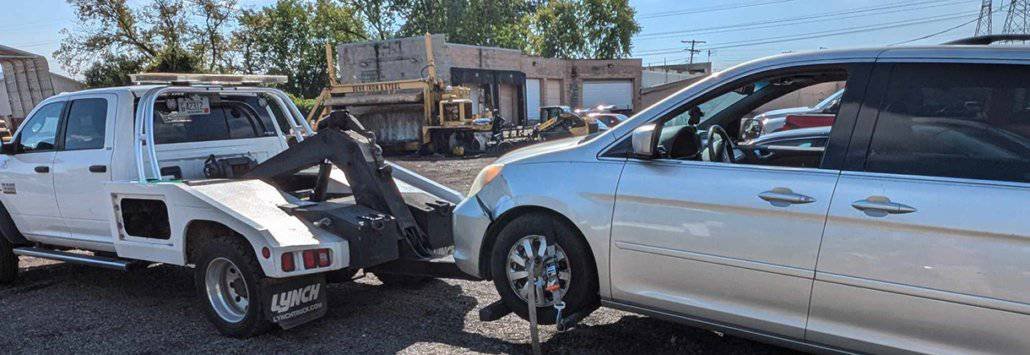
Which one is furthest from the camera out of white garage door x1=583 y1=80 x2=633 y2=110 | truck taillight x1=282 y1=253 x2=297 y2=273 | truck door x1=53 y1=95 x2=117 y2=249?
white garage door x1=583 y1=80 x2=633 y2=110

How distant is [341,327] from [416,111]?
16888 millimetres

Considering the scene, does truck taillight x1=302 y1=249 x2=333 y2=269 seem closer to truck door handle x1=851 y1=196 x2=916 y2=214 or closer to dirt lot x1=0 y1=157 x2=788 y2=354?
dirt lot x1=0 y1=157 x2=788 y2=354

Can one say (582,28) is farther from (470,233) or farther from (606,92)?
(470,233)

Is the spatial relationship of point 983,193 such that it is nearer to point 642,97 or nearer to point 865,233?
point 865,233

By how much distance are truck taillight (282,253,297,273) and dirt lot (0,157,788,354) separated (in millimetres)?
569

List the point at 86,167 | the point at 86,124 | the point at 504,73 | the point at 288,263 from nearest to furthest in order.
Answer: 1. the point at 288,263
2. the point at 86,167
3. the point at 86,124
4. the point at 504,73

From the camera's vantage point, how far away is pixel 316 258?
4.19 meters

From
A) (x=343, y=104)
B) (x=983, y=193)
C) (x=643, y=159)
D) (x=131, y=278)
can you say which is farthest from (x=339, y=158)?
(x=343, y=104)

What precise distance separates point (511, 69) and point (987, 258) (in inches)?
1317

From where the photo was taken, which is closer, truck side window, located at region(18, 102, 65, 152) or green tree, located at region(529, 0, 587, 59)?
truck side window, located at region(18, 102, 65, 152)

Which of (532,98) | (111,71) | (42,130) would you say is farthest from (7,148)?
(532,98)

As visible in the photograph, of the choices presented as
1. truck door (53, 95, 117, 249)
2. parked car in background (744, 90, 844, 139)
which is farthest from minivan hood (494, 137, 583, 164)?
parked car in background (744, 90, 844, 139)

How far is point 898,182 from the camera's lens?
285 cm

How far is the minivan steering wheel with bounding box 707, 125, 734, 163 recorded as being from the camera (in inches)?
151
